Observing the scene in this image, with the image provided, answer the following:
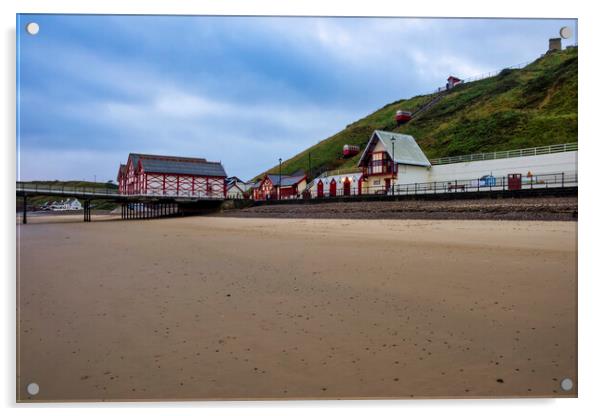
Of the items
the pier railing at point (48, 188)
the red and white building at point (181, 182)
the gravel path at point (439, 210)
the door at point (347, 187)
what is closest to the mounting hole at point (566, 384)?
the pier railing at point (48, 188)

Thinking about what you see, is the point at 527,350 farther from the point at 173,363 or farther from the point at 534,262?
the point at 534,262

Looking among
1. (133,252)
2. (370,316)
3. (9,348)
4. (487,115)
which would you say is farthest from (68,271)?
(487,115)

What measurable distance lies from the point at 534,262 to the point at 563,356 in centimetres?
330

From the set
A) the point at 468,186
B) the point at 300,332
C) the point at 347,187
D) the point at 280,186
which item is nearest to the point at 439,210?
the point at 468,186

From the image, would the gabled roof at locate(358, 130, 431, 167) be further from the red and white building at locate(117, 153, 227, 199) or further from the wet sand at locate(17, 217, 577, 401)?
the wet sand at locate(17, 217, 577, 401)

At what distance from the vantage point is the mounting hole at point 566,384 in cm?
238

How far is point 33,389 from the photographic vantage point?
2389 mm

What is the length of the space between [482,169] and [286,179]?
2344 cm

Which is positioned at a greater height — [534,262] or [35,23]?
[35,23]

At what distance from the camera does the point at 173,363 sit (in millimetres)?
2486

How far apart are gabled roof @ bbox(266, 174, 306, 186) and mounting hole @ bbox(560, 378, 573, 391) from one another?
37944 mm

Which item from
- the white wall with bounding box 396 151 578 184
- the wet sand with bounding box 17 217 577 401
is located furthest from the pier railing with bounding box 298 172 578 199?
the wet sand with bounding box 17 217 577 401

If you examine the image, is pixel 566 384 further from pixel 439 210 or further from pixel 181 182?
pixel 181 182

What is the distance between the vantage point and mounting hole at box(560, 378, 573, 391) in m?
2.38
